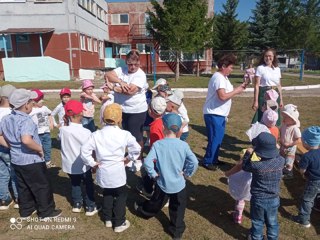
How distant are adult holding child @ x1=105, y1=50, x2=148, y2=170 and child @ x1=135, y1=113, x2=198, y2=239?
108 centimetres

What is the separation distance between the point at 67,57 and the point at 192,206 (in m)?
20.5

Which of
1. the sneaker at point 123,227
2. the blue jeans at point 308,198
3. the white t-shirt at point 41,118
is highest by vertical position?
the white t-shirt at point 41,118

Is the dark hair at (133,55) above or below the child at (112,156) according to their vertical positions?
above

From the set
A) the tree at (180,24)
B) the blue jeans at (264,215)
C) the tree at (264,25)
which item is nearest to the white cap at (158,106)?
the blue jeans at (264,215)

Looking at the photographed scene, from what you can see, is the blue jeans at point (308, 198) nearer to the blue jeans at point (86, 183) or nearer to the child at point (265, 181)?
the child at point (265, 181)

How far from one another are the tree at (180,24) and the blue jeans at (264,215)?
17.3 metres

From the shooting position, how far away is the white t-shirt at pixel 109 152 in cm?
294

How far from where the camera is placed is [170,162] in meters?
2.83

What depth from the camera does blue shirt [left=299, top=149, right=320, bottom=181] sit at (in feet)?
9.79

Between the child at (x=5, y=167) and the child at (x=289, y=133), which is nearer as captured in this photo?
the child at (x=5, y=167)

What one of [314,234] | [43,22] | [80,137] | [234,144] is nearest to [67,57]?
[43,22]

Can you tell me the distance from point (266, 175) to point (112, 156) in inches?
61.2

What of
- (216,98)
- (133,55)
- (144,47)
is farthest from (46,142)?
(144,47)

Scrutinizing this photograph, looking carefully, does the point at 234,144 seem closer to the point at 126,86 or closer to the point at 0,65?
the point at 126,86
